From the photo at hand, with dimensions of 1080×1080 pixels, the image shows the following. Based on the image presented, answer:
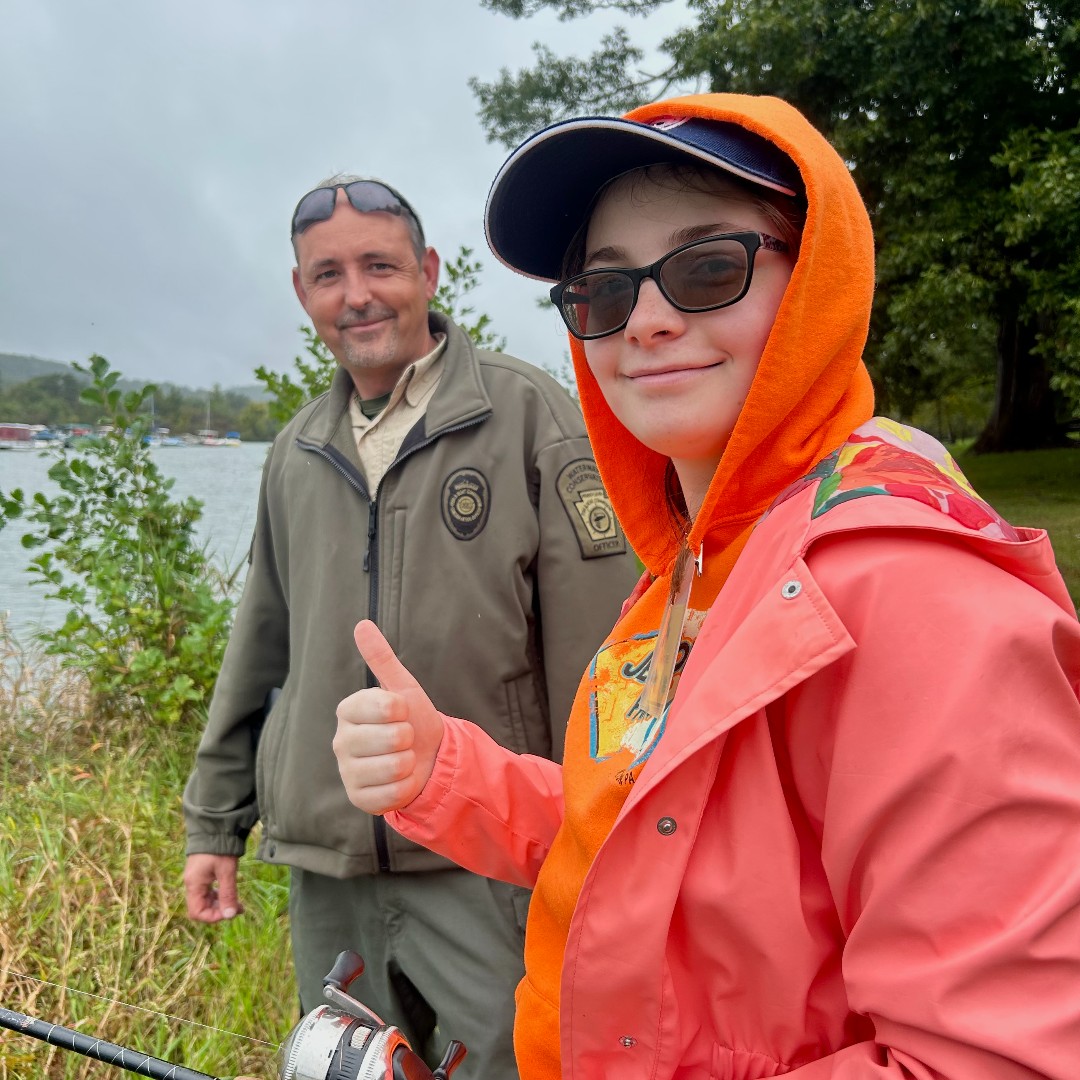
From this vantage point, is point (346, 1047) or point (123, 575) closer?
point (346, 1047)

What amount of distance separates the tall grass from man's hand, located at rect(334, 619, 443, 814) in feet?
5.04

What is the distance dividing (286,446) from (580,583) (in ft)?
3.34

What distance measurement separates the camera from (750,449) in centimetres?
110

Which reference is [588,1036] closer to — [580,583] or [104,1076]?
[580,583]

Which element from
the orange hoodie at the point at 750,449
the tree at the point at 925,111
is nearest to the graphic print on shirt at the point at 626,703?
the orange hoodie at the point at 750,449

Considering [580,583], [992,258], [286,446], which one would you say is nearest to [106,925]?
[286,446]

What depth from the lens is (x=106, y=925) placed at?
3.35 metres

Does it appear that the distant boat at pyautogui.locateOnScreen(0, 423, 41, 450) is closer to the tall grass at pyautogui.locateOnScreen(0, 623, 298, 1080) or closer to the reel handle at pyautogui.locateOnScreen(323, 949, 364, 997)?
the tall grass at pyautogui.locateOnScreen(0, 623, 298, 1080)

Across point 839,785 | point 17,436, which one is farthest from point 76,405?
point 839,785

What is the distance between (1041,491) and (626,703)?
1290cm

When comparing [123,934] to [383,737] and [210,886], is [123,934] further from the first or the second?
[383,737]

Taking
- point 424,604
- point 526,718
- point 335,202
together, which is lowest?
point 526,718

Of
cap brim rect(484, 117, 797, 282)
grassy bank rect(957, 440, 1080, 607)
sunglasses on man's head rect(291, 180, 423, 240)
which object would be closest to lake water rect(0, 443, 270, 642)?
sunglasses on man's head rect(291, 180, 423, 240)

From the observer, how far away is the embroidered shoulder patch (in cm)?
221
